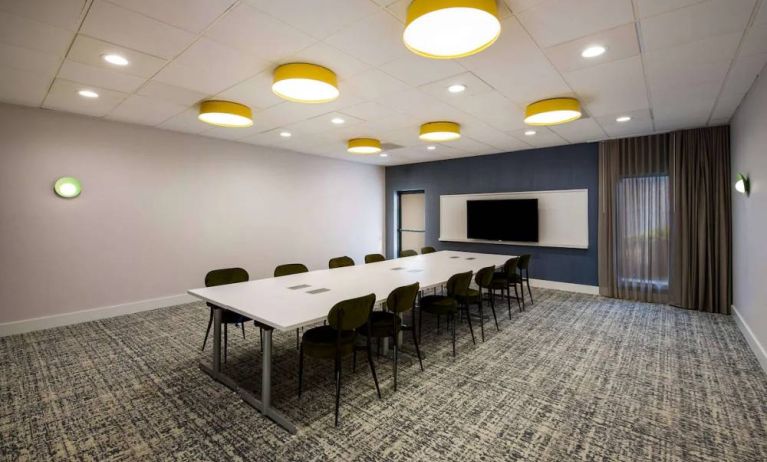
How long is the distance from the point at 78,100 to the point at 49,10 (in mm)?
2190

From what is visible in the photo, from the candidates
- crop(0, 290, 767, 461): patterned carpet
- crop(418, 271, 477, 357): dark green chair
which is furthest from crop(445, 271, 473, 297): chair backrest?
crop(0, 290, 767, 461): patterned carpet

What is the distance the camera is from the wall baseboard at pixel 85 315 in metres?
4.13

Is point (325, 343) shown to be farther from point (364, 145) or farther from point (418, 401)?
point (364, 145)

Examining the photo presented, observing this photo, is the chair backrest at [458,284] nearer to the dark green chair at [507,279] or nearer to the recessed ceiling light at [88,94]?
the dark green chair at [507,279]

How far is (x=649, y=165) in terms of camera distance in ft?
18.0

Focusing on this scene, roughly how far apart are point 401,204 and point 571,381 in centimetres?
664

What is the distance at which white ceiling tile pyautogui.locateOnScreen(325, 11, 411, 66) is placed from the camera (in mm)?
2373

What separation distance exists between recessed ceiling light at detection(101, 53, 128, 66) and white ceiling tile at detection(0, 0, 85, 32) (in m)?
0.47

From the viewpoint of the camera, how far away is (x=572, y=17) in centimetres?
230

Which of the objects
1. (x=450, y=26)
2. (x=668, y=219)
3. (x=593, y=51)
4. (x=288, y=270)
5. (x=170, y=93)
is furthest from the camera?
(x=668, y=219)

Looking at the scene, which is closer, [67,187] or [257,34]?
[257,34]

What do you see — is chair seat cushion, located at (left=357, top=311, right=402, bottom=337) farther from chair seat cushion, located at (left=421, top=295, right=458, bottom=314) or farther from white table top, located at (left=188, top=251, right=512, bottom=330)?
chair seat cushion, located at (left=421, top=295, right=458, bottom=314)

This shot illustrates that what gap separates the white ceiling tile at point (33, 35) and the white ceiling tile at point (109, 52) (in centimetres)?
7

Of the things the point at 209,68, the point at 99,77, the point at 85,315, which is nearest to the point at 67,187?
the point at 85,315
